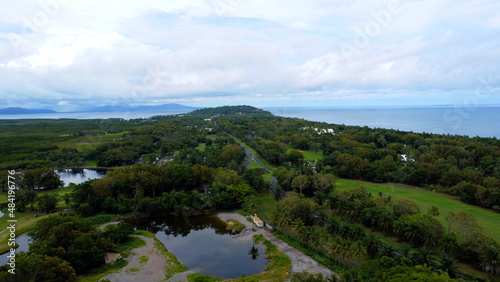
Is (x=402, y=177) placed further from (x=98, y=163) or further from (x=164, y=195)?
(x=98, y=163)

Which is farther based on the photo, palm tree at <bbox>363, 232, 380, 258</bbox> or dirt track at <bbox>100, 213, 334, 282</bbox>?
palm tree at <bbox>363, 232, 380, 258</bbox>

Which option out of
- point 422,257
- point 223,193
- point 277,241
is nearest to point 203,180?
point 223,193

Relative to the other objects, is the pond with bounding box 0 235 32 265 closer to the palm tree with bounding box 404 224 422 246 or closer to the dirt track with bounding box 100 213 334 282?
the dirt track with bounding box 100 213 334 282

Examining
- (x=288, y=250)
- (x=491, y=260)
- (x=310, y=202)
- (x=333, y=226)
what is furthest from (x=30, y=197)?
(x=491, y=260)

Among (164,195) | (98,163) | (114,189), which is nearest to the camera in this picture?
(164,195)

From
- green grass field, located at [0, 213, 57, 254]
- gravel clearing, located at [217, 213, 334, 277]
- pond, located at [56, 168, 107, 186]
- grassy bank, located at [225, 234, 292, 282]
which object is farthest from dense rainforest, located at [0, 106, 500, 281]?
green grass field, located at [0, 213, 57, 254]

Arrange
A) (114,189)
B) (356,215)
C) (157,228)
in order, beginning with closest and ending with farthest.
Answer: (356,215) < (157,228) < (114,189)
